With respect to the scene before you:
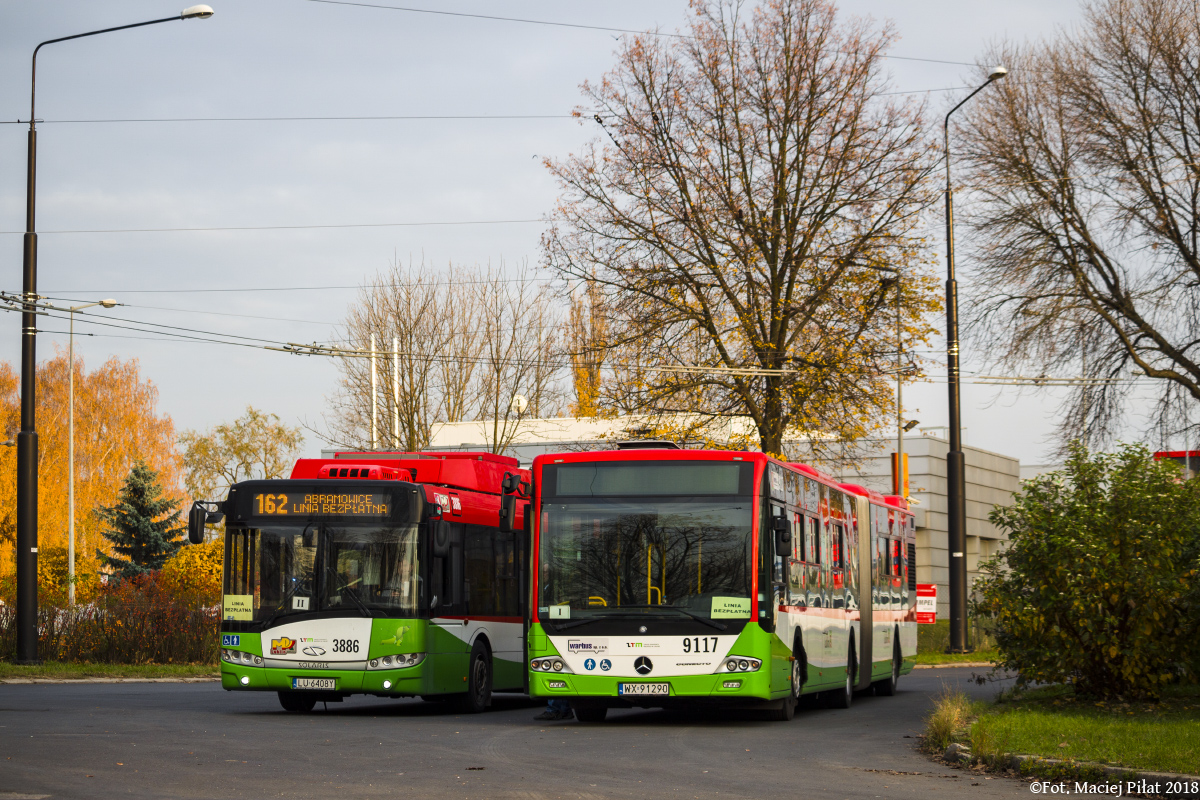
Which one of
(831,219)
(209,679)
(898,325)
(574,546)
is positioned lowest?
(209,679)

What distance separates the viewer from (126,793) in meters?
9.81

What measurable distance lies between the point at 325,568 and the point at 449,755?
5198 mm

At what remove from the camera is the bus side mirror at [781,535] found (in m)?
15.9

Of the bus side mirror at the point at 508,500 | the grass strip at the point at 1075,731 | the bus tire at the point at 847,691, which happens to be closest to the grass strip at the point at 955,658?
the bus tire at the point at 847,691

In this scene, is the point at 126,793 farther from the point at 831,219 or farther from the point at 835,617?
the point at 831,219

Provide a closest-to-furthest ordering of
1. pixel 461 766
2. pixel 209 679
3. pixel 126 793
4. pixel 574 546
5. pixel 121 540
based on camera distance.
Result: pixel 126 793 < pixel 461 766 < pixel 574 546 < pixel 209 679 < pixel 121 540

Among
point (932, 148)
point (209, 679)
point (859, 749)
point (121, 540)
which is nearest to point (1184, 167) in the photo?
point (932, 148)

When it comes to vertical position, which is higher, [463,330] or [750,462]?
[463,330]

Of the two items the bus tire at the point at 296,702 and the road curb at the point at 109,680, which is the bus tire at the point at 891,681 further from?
the road curb at the point at 109,680

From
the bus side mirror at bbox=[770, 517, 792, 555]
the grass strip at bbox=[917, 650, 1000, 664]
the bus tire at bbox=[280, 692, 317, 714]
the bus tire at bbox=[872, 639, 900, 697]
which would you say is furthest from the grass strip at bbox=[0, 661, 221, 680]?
the grass strip at bbox=[917, 650, 1000, 664]

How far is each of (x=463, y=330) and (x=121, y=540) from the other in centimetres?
1151

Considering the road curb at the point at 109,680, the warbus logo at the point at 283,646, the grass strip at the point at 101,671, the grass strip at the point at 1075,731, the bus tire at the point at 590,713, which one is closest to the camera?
the grass strip at the point at 1075,731

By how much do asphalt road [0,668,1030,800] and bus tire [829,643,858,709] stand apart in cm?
47

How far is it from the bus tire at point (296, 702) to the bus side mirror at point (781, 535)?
6.23 metres
